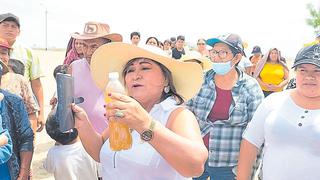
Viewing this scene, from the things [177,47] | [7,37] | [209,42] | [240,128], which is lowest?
[177,47]

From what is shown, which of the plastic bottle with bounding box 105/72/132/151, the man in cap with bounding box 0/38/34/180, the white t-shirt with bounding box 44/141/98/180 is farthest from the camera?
the white t-shirt with bounding box 44/141/98/180

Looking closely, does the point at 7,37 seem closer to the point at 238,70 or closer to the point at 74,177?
the point at 74,177

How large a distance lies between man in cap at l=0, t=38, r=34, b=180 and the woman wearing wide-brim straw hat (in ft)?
2.61

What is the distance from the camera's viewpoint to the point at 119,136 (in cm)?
191

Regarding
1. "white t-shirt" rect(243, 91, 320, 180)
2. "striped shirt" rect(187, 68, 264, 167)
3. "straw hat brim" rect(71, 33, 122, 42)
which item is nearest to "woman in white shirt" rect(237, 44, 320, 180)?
"white t-shirt" rect(243, 91, 320, 180)

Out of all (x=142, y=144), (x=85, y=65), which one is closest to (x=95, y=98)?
(x=85, y=65)

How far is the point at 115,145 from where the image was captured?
6.35 feet

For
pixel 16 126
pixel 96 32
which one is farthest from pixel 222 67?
pixel 16 126

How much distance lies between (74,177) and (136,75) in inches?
59.2

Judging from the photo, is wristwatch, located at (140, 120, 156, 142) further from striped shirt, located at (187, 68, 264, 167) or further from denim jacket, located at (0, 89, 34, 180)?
striped shirt, located at (187, 68, 264, 167)

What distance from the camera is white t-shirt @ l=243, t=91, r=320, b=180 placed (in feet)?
8.20

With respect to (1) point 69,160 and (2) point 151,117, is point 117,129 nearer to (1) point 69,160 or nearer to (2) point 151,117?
(2) point 151,117

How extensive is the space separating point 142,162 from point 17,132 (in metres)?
1.41

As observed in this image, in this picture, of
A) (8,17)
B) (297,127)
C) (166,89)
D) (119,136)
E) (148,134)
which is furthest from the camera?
(8,17)
